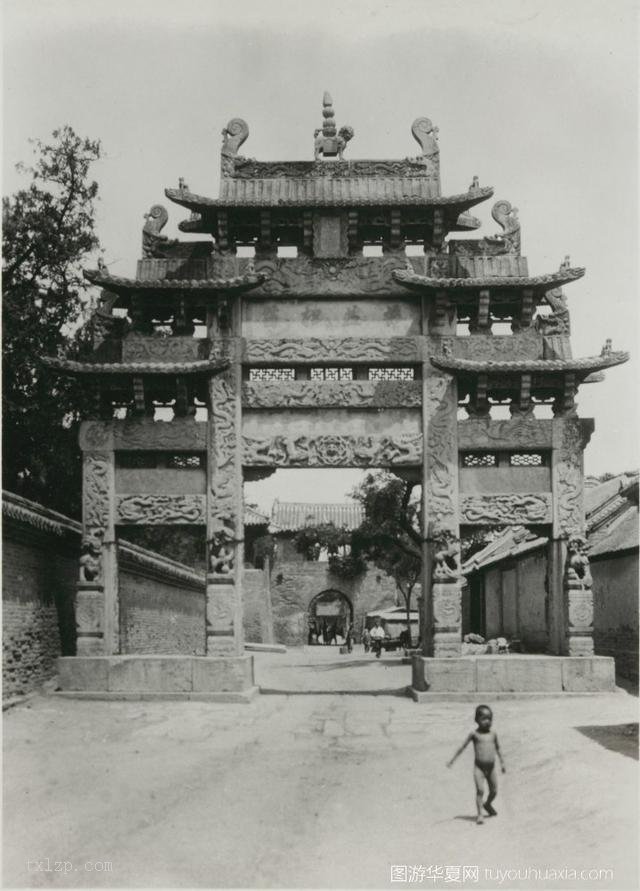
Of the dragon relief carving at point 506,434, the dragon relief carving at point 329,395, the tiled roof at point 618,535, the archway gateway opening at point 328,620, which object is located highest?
the dragon relief carving at point 329,395

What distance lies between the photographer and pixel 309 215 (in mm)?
15617

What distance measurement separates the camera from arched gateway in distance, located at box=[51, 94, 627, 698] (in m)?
14.5

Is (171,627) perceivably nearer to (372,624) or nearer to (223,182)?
(223,182)

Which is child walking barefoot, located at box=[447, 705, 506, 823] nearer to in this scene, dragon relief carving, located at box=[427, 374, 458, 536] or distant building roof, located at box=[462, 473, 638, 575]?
dragon relief carving, located at box=[427, 374, 458, 536]

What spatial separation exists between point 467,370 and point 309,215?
12.3 ft

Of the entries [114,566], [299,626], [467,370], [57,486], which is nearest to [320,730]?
[114,566]

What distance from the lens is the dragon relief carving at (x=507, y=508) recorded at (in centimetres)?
1484

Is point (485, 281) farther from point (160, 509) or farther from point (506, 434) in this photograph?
point (160, 509)

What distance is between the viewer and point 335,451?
15031 mm

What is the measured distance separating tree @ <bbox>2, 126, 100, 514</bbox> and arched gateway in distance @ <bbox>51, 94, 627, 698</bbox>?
480cm

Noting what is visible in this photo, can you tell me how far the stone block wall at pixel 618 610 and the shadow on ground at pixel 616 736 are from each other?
14.7 ft

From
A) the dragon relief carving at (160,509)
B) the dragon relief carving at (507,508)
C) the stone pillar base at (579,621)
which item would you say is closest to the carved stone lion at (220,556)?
the dragon relief carving at (160,509)

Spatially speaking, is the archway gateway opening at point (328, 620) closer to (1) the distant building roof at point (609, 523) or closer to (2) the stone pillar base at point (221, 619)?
(1) the distant building roof at point (609, 523)

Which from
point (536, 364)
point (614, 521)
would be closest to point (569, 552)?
point (536, 364)
